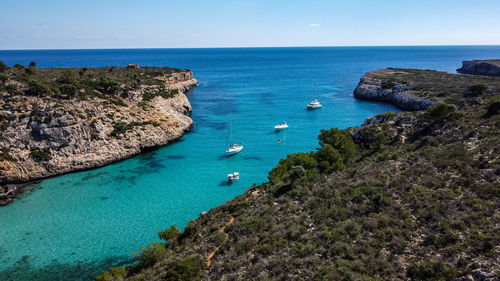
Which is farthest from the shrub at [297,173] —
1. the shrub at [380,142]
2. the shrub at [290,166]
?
the shrub at [380,142]

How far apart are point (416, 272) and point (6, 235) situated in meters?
33.9

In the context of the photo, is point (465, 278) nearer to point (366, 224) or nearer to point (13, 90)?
point (366, 224)

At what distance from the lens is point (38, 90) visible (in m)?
41.3

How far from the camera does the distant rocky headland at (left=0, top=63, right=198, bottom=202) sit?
35.8 m

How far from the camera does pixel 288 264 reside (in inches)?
521

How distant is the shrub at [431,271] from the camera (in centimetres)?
1083

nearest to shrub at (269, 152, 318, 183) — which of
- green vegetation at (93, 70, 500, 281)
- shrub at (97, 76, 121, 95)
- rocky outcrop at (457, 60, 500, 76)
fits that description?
green vegetation at (93, 70, 500, 281)

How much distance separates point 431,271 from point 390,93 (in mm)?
78411

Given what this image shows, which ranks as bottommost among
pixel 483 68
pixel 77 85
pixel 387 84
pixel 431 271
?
pixel 431 271

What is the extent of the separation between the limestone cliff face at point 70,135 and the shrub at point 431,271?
4099 centimetres

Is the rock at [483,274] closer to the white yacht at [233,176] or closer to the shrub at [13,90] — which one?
the white yacht at [233,176]

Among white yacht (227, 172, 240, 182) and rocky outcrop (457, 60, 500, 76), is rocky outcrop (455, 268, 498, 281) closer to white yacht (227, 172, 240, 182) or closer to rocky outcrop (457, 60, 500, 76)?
white yacht (227, 172, 240, 182)

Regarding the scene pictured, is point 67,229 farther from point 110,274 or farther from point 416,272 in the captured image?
point 416,272

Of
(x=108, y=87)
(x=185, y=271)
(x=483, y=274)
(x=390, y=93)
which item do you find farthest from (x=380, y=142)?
(x=390, y=93)
